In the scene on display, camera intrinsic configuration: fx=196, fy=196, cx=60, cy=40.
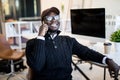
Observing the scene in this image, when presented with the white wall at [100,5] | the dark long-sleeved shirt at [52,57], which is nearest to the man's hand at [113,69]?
the dark long-sleeved shirt at [52,57]

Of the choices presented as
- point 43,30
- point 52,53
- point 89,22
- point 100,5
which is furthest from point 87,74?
point 43,30

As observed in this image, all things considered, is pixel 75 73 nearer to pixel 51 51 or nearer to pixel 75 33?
pixel 75 33

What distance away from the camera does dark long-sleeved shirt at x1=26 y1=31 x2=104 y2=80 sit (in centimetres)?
156

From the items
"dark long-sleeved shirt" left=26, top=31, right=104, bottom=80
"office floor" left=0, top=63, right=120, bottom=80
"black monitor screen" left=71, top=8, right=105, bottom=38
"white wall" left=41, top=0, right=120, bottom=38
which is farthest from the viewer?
"office floor" left=0, top=63, right=120, bottom=80

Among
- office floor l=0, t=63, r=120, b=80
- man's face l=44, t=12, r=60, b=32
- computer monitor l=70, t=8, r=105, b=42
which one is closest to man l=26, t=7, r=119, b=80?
man's face l=44, t=12, r=60, b=32

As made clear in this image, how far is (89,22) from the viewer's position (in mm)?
2471

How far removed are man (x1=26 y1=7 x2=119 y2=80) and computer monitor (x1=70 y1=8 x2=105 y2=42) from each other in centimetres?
66

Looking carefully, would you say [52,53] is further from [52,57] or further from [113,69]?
[113,69]

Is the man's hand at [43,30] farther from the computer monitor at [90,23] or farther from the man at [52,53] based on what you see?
the computer monitor at [90,23]

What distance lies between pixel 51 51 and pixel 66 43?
177 mm

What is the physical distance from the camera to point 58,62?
164cm

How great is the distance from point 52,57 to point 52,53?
0.03 metres

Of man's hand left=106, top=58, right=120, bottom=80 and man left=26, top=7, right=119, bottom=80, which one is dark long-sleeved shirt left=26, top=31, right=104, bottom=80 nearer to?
man left=26, top=7, right=119, bottom=80

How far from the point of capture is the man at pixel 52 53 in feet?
5.14
